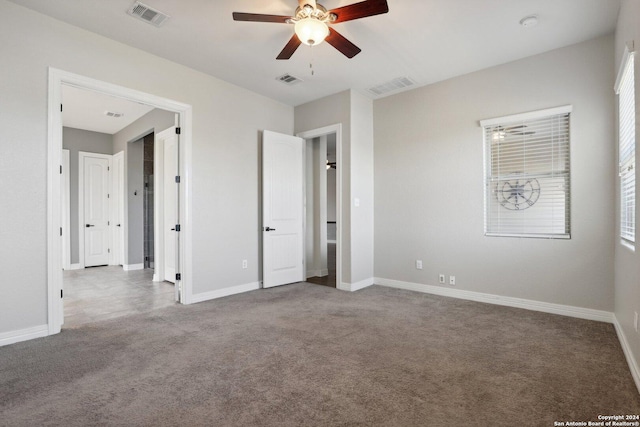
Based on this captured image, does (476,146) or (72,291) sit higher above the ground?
(476,146)

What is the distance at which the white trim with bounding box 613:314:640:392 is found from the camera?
6.96 feet

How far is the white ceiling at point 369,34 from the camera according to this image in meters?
2.93

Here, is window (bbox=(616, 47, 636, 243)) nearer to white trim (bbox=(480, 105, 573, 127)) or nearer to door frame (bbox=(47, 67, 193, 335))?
white trim (bbox=(480, 105, 573, 127))

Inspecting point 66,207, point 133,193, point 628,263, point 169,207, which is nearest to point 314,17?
point 628,263

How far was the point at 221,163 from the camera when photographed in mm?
4543

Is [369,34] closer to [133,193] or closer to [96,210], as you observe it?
[133,193]

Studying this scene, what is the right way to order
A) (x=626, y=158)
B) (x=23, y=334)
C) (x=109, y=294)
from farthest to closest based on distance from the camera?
(x=109, y=294), (x=23, y=334), (x=626, y=158)

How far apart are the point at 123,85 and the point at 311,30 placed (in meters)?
2.25

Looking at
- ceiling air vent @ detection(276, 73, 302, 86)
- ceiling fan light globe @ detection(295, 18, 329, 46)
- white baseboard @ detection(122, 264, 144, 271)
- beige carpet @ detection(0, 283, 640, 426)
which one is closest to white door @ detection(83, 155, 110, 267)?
white baseboard @ detection(122, 264, 144, 271)

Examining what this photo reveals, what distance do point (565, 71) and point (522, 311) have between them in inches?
107

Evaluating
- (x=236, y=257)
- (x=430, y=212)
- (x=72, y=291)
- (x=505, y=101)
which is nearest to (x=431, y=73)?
(x=505, y=101)

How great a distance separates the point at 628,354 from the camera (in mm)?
2473

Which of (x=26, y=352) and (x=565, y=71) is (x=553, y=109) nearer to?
(x=565, y=71)

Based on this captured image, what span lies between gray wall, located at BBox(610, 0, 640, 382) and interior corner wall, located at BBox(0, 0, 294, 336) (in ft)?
13.5
